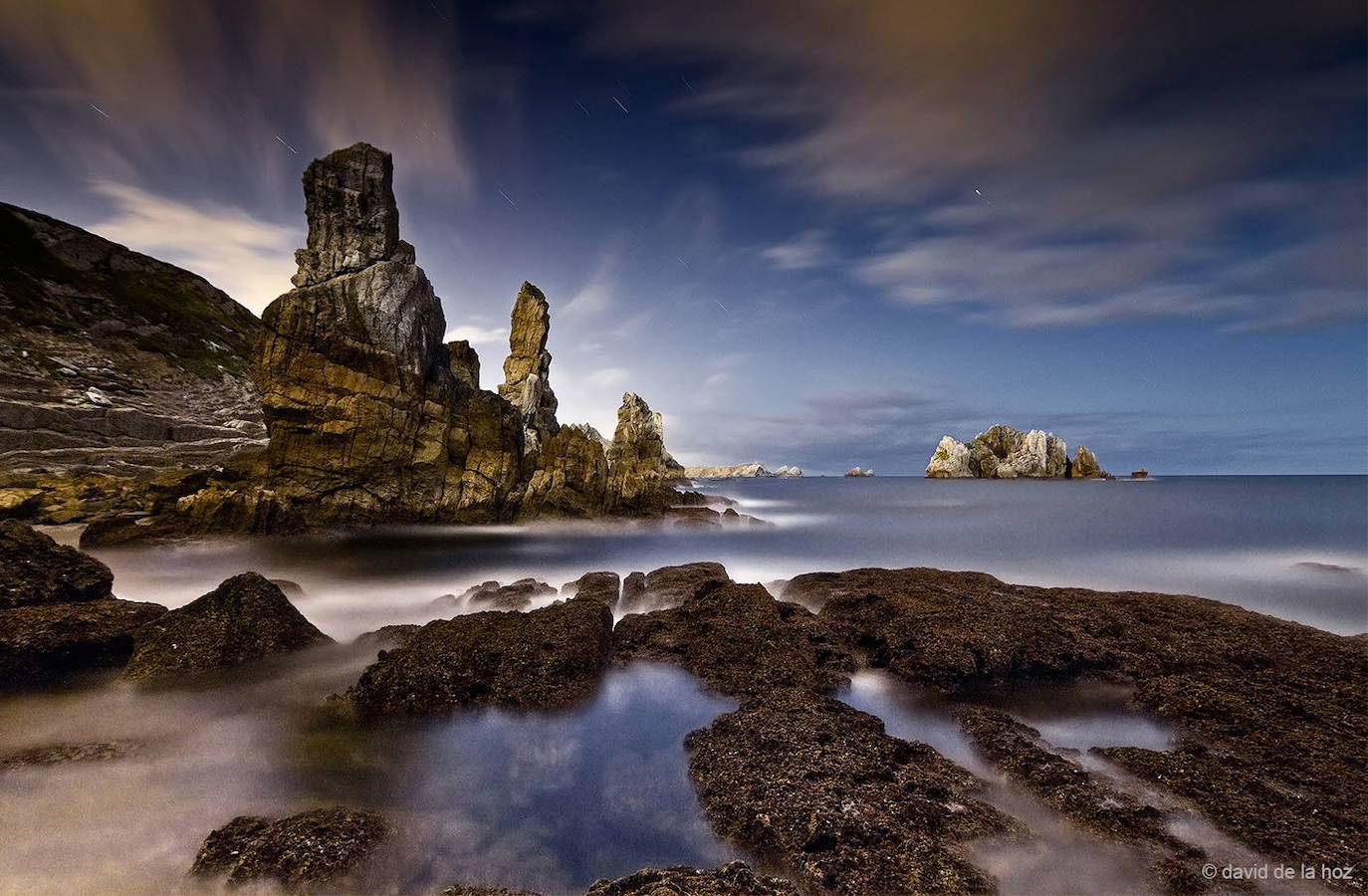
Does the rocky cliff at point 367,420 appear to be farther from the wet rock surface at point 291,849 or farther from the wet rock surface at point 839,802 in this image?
the wet rock surface at point 839,802

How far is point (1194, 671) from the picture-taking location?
8.34 metres

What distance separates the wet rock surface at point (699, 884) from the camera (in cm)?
396

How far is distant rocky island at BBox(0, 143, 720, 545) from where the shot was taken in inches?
1086

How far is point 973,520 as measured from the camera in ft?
164

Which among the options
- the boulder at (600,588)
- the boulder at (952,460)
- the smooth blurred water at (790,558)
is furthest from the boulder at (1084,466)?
the boulder at (600,588)

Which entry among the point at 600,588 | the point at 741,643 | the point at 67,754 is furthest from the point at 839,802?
the point at 600,588

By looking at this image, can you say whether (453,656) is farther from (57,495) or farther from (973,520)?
(973,520)

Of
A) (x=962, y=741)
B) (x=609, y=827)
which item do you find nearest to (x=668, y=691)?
(x=609, y=827)

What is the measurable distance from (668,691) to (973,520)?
4980 cm

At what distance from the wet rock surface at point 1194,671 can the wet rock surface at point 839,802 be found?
237cm

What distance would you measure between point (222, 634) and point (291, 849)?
672 centimetres

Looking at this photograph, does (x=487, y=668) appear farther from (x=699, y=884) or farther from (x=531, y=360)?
(x=531, y=360)

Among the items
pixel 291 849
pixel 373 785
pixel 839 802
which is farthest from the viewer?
pixel 373 785

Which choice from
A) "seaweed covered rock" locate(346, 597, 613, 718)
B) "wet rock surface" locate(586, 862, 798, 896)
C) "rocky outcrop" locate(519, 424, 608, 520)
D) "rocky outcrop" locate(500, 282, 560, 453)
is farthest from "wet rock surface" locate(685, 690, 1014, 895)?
"rocky outcrop" locate(500, 282, 560, 453)
